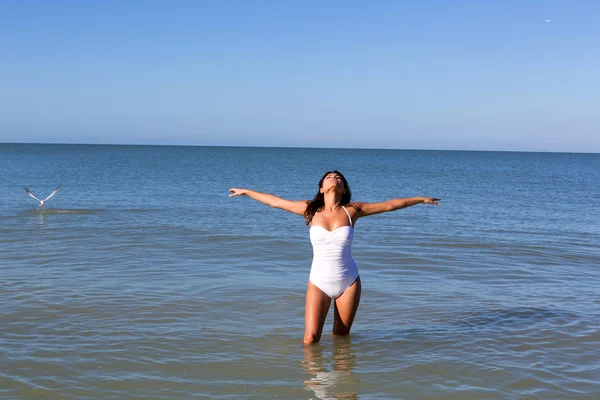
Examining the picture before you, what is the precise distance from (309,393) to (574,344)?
3728 mm

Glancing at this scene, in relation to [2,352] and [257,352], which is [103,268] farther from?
[257,352]

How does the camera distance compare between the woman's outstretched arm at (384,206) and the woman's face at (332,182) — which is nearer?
the woman's outstretched arm at (384,206)

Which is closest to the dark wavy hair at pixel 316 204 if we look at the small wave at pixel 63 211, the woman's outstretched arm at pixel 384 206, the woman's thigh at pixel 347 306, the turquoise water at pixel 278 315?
the woman's outstretched arm at pixel 384 206

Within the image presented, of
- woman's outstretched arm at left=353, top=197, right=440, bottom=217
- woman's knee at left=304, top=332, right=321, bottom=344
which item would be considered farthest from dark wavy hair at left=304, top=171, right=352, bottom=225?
woman's knee at left=304, top=332, right=321, bottom=344

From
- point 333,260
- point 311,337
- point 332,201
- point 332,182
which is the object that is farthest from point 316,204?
point 311,337

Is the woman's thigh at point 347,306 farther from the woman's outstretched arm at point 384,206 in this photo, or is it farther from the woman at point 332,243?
the woman's outstretched arm at point 384,206

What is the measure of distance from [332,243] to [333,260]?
0.63 ft

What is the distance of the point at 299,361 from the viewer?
6.91 m

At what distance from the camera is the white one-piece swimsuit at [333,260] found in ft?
22.7

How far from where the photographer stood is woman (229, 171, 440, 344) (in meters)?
6.96

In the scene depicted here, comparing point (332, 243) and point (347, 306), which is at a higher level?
point (332, 243)

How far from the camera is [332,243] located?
694 cm

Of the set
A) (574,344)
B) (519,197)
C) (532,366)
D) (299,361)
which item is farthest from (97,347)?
(519,197)

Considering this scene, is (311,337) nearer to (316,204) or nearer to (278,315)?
(316,204)
